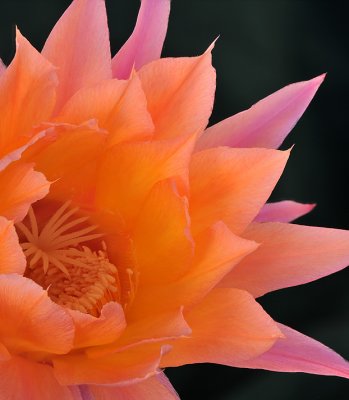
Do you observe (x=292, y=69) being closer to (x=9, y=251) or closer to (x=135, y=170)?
(x=135, y=170)

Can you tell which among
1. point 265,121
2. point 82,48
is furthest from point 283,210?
point 82,48

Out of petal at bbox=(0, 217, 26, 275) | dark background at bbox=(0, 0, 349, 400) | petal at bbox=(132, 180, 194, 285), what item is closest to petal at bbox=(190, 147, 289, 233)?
petal at bbox=(132, 180, 194, 285)

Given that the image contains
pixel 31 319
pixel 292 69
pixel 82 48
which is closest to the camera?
pixel 31 319

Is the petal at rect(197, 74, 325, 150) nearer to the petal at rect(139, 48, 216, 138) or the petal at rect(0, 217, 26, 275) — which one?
the petal at rect(139, 48, 216, 138)

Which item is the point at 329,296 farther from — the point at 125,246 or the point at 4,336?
the point at 4,336

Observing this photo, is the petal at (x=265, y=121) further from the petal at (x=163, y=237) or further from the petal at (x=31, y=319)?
the petal at (x=31, y=319)

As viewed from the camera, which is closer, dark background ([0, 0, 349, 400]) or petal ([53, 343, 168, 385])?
petal ([53, 343, 168, 385])
